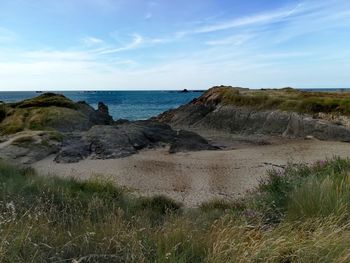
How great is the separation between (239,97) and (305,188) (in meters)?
32.0

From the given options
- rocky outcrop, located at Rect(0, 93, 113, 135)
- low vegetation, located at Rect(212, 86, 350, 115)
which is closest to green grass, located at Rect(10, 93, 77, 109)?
rocky outcrop, located at Rect(0, 93, 113, 135)

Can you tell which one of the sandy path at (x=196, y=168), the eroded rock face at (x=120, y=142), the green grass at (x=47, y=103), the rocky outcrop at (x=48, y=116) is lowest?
the sandy path at (x=196, y=168)

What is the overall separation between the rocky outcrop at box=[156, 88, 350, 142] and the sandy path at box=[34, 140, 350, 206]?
2588 mm

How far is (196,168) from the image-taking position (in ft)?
60.8

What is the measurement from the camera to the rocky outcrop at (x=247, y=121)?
27561 millimetres

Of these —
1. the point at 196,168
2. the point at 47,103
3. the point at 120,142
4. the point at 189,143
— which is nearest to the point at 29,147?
the point at 120,142

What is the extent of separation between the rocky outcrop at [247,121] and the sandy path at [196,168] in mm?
2588

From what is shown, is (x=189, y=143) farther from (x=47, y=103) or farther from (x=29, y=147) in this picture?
(x=47, y=103)

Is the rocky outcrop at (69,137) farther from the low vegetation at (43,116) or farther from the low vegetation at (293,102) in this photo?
the low vegetation at (293,102)

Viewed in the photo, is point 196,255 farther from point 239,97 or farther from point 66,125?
point 239,97

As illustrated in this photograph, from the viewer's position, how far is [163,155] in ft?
73.3

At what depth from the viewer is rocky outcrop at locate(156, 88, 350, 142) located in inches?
1085

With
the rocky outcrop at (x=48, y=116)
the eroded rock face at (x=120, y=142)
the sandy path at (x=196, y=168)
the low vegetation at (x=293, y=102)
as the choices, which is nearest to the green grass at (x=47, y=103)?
the rocky outcrop at (x=48, y=116)

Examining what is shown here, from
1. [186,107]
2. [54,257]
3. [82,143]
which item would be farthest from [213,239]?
[186,107]
